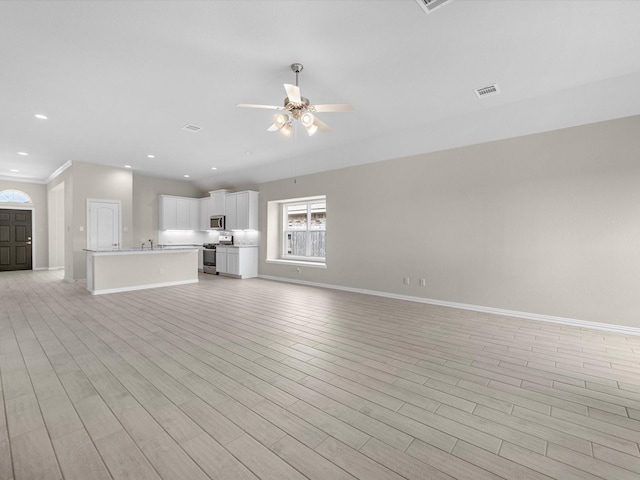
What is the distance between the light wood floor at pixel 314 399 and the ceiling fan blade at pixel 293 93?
103 inches

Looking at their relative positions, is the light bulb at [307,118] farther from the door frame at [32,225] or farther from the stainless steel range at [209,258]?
the door frame at [32,225]

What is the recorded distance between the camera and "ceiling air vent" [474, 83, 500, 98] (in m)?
3.50

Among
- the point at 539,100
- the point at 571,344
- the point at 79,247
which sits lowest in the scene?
the point at 571,344

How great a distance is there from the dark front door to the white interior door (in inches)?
162

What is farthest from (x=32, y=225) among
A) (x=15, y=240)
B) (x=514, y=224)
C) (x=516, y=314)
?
(x=516, y=314)

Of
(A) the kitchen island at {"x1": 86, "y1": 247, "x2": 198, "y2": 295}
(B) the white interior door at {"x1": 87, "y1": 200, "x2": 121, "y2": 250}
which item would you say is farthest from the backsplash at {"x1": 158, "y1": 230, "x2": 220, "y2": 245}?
(A) the kitchen island at {"x1": 86, "y1": 247, "x2": 198, "y2": 295}

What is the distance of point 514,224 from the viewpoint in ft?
14.5

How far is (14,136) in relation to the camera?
5324 millimetres

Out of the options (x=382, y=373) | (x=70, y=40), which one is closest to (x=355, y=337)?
(x=382, y=373)

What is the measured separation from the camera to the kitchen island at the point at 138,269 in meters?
5.85

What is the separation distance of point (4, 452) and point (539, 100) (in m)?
5.90

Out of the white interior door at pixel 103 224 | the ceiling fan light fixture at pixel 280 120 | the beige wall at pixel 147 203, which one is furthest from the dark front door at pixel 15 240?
the ceiling fan light fixture at pixel 280 120

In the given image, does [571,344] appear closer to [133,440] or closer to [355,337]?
[355,337]

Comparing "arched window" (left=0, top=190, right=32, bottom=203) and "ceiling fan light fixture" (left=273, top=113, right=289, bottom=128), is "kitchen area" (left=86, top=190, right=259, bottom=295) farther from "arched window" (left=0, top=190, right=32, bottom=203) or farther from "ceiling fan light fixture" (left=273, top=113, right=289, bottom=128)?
"ceiling fan light fixture" (left=273, top=113, right=289, bottom=128)
